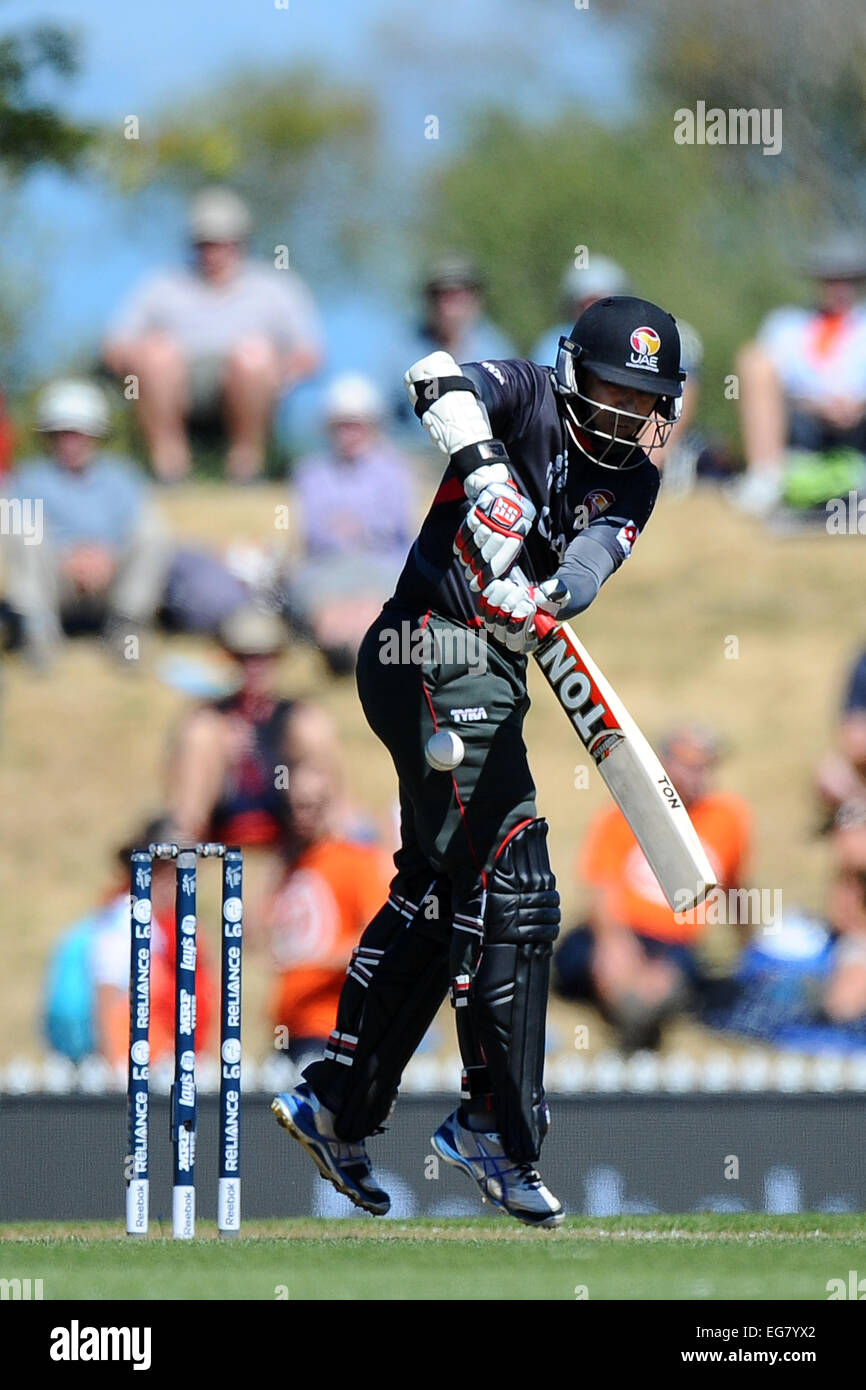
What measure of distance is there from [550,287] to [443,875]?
84.9 ft

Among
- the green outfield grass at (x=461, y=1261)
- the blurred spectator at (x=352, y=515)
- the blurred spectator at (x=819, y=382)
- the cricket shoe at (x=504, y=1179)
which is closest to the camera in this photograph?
the green outfield grass at (x=461, y=1261)

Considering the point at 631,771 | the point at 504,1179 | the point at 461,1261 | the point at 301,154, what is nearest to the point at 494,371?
the point at 631,771

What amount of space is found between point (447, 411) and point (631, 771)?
3.43 ft

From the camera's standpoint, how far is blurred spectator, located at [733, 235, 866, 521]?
531 inches

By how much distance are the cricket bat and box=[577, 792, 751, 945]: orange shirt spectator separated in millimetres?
4923

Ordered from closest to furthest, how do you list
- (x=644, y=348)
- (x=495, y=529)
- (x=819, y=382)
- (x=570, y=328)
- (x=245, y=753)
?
1. (x=495, y=529)
2. (x=644, y=348)
3. (x=245, y=753)
4. (x=570, y=328)
5. (x=819, y=382)

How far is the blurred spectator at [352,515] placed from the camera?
12.6 m

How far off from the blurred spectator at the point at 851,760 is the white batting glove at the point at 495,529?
618 cm

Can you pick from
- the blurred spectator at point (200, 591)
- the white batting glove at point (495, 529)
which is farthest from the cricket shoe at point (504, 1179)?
the blurred spectator at point (200, 591)

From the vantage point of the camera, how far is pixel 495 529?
554 centimetres

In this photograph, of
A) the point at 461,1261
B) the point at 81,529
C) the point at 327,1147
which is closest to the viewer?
the point at 461,1261

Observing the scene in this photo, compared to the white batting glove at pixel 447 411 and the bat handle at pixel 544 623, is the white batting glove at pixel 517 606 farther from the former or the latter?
the white batting glove at pixel 447 411

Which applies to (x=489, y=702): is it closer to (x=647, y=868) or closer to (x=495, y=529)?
(x=495, y=529)

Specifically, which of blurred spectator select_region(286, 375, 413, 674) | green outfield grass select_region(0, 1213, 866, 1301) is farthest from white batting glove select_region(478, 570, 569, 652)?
blurred spectator select_region(286, 375, 413, 674)
